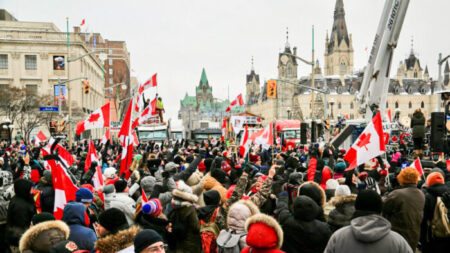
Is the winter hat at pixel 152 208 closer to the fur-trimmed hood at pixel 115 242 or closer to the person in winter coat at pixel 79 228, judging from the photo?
the person in winter coat at pixel 79 228

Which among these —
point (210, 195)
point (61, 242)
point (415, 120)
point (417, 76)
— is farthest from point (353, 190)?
point (417, 76)

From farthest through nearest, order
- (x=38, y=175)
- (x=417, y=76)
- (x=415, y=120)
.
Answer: (x=417, y=76), (x=415, y=120), (x=38, y=175)

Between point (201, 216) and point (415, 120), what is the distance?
40.2ft

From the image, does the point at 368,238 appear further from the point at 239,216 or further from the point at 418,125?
the point at 418,125

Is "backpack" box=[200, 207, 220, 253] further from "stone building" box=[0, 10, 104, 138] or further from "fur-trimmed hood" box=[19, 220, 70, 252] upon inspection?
"stone building" box=[0, 10, 104, 138]

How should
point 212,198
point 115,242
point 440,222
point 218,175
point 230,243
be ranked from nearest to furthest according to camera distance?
1. point 115,242
2. point 230,243
3. point 212,198
4. point 440,222
5. point 218,175

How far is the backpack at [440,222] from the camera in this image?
6117 millimetres

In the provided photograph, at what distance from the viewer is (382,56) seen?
14.1m

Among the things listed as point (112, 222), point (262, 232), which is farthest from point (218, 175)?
point (262, 232)

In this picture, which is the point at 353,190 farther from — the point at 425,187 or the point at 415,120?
the point at 415,120

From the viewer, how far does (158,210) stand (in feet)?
17.4

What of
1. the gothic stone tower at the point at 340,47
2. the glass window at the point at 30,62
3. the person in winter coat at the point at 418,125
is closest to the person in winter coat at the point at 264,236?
the person in winter coat at the point at 418,125

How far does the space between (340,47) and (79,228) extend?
5729 inches

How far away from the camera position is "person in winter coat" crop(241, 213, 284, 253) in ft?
12.9
